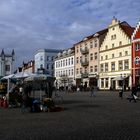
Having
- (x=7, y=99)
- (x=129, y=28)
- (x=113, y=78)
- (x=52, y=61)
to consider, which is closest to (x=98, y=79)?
(x=113, y=78)

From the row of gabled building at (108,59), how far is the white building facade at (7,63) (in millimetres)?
15558

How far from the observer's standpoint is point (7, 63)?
109 meters

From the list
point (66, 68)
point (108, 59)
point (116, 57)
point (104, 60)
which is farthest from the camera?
point (66, 68)

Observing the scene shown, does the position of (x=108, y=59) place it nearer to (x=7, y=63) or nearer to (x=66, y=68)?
(x=66, y=68)

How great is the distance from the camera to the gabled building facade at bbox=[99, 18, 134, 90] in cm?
7517

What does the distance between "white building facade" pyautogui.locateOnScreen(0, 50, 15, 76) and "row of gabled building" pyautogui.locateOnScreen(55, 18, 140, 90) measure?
15558mm

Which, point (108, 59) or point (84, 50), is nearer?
point (108, 59)

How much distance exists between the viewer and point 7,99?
2603 cm

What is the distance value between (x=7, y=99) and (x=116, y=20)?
57644mm

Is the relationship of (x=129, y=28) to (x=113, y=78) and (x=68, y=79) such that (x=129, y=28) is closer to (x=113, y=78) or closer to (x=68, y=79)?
(x=113, y=78)

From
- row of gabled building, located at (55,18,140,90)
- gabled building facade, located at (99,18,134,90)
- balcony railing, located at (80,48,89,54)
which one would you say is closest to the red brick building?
row of gabled building, located at (55,18,140,90)

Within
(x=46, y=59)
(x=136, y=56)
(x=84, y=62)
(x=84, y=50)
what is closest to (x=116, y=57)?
(x=136, y=56)

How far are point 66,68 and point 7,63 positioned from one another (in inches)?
678

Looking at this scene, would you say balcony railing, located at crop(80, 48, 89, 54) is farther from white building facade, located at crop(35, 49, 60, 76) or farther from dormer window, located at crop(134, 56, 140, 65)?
white building facade, located at crop(35, 49, 60, 76)
